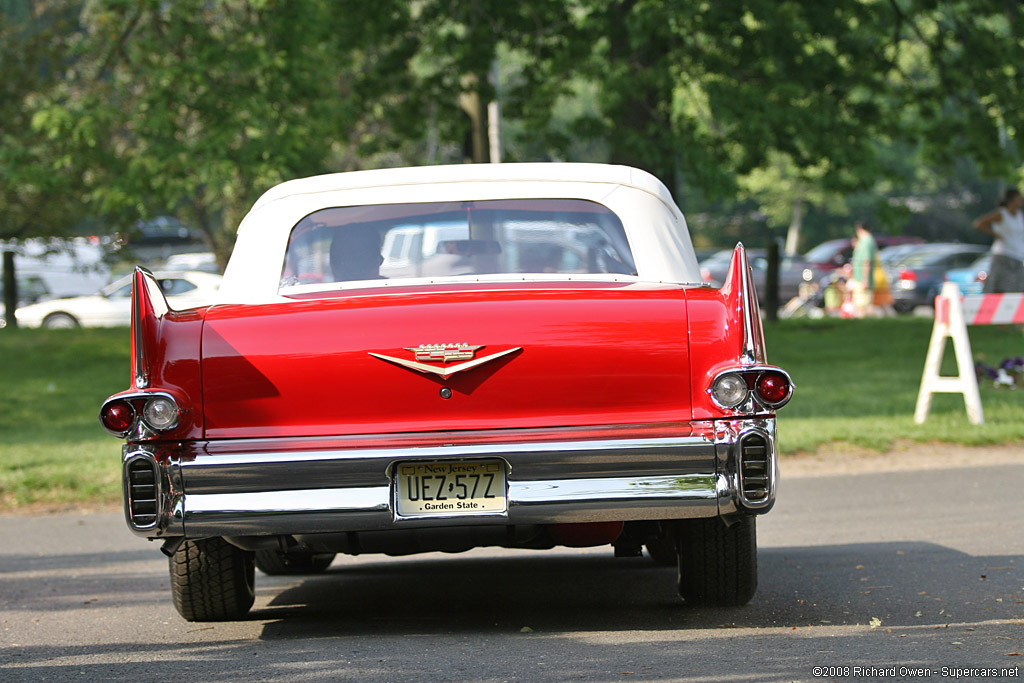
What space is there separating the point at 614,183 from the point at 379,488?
179cm

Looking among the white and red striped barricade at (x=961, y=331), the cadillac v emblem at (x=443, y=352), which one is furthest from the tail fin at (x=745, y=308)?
the white and red striped barricade at (x=961, y=331)

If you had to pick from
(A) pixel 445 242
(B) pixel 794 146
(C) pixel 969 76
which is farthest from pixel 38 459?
(C) pixel 969 76

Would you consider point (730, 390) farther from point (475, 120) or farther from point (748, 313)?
point (475, 120)

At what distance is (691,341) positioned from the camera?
4496mm

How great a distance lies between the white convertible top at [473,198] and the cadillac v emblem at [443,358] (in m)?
1.03

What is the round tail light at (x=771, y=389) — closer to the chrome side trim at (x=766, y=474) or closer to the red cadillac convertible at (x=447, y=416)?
the red cadillac convertible at (x=447, y=416)

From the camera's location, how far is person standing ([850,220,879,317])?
23.5 metres

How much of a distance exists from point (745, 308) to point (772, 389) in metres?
0.29

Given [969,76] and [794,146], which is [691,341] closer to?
[794,146]

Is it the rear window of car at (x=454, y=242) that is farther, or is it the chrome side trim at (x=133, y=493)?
the rear window of car at (x=454, y=242)

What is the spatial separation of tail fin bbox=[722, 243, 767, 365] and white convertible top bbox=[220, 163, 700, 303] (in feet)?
2.01

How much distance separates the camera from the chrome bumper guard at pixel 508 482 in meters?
4.38

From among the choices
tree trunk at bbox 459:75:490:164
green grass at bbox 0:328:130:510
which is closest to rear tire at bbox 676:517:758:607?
green grass at bbox 0:328:130:510

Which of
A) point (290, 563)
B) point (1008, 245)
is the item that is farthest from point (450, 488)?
point (1008, 245)
